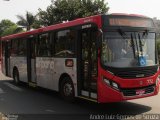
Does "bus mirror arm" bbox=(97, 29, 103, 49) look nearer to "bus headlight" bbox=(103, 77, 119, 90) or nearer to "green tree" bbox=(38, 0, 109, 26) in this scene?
"bus headlight" bbox=(103, 77, 119, 90)

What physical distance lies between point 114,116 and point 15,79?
981 cm

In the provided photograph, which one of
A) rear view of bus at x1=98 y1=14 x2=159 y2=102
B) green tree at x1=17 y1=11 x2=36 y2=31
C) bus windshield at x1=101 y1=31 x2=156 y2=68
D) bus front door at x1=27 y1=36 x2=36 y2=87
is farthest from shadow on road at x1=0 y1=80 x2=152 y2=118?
green tree at x1=17 y1=11 x2=36 y2=31

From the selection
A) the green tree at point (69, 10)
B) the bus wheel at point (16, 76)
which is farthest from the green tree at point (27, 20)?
the bus wheel at point (16, 76)

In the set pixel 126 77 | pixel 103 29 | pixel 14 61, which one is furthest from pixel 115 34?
pixel 14 61

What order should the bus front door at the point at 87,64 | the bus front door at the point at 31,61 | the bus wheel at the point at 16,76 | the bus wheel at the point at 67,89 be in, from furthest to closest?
the bus wheel at the point at 16,76, the bus front door at the point at 31,61, the bus wheel at the point at 67,89, the bus front door at the point at 87,64

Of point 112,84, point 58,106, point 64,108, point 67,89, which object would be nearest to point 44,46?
point 67,89

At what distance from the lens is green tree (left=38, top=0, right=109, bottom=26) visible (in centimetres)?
4169

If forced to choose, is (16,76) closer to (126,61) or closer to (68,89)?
(68,89)

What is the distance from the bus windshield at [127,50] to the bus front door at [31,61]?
6.10m

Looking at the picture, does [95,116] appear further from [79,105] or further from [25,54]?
[25,54]

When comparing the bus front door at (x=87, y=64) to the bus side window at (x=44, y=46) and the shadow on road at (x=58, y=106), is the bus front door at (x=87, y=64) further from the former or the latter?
the bus side window at (x=44, y=46)

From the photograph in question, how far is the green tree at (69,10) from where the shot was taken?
41688mm

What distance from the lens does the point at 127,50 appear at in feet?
32.5

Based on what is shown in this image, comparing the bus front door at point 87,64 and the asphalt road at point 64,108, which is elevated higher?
the bus front door at point 87,64
